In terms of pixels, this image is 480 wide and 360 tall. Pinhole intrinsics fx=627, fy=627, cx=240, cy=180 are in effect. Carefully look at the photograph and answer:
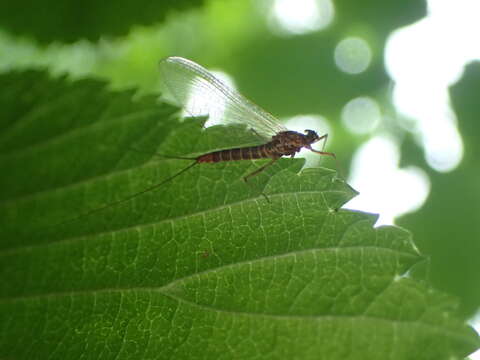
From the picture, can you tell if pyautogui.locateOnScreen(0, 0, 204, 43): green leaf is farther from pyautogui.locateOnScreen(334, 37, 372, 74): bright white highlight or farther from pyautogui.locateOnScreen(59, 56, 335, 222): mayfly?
pyautogui.locateOnScreen(334, 37, 372, 74): bright white highlight

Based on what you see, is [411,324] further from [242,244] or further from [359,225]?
[242,244]

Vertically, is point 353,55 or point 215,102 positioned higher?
point 353,55

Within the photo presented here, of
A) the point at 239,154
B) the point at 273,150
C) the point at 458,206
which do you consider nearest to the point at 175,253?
the point at 239,154

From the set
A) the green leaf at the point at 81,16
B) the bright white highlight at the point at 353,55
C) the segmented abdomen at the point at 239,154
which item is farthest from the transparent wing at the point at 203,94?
the bright white highlight at the point at 353,55

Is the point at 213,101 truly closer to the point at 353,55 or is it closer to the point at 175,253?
the point at 175,253

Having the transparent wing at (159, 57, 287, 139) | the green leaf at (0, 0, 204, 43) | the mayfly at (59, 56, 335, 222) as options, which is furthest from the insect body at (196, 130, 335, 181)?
the green leaf at (0, 0, 204, 43)

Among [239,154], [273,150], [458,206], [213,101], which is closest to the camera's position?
[239,154]

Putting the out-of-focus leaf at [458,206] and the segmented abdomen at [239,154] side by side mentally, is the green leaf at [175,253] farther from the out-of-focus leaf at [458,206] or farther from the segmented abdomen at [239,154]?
the out-of-focus leaf at [458,206]

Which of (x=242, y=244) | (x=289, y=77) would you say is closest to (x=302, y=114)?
(x=289, y=77)
